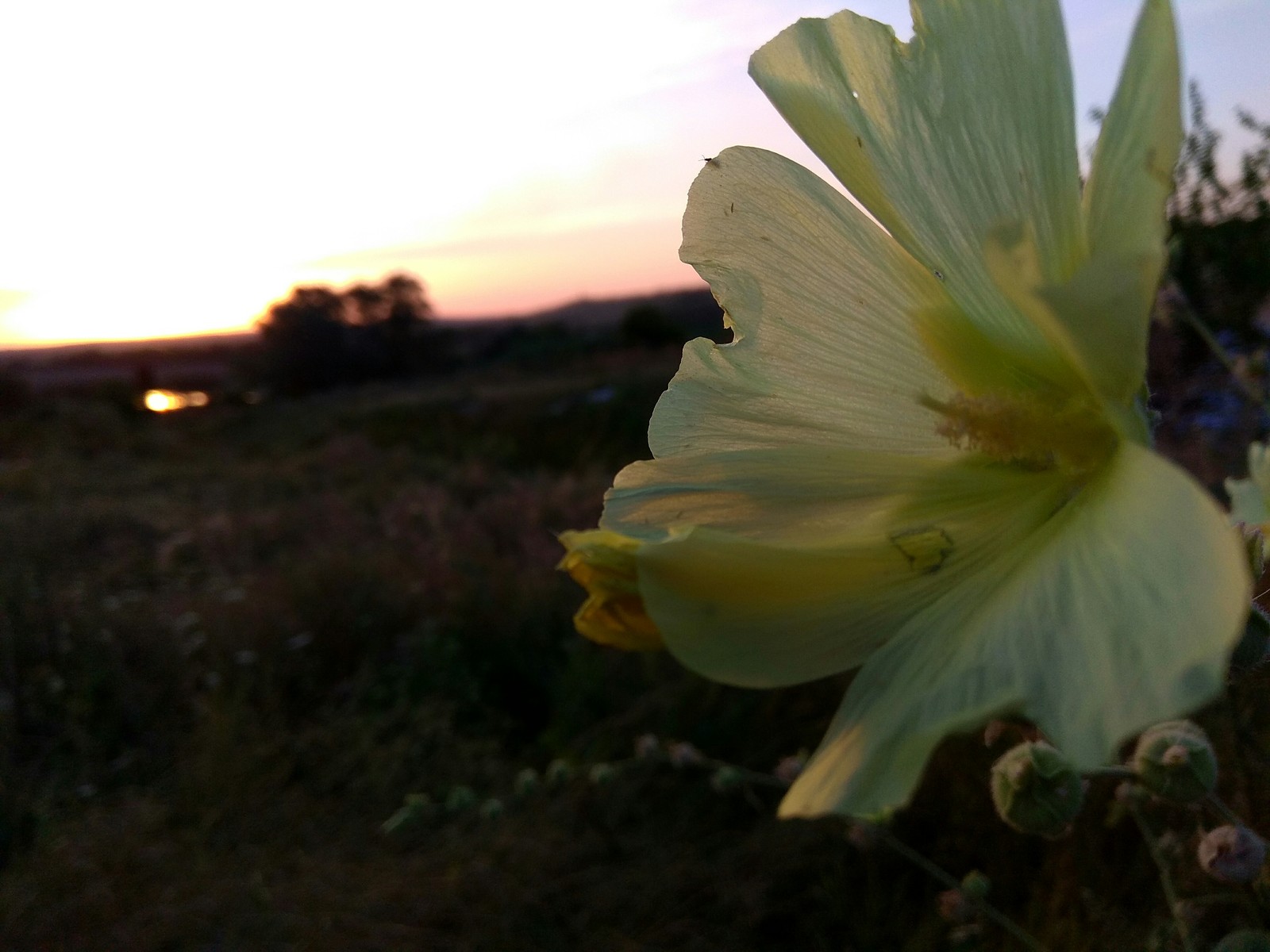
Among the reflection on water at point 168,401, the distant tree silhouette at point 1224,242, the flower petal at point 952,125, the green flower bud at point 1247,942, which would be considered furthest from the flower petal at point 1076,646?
the reflection on water at point 168,401

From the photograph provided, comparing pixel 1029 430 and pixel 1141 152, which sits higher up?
pixel 1141 152

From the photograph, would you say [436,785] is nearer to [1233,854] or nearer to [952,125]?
[1233,854]

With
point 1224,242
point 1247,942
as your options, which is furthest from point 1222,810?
point 1224,242

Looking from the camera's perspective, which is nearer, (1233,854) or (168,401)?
(1233,854)

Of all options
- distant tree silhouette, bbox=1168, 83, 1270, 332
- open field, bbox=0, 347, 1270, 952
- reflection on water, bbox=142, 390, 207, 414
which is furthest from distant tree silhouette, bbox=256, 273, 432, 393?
distant tree silhouette, bbox=1168, 83, 1270, 332

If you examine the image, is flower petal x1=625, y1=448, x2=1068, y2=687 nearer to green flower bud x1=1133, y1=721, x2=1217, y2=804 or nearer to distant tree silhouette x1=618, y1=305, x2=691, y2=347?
green flower bud x1=1133, y1=721, x2=1217, y2=804

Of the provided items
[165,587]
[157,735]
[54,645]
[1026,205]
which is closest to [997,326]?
[1026,205]

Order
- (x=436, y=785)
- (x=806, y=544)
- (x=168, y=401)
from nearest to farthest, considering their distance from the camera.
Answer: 1. (x=806, y=544)
2. (x=436, y=785)
3. (x=168, y=401)
